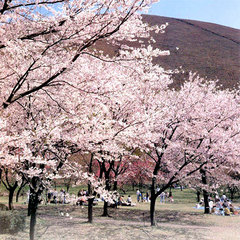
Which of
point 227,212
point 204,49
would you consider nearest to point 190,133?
point 227,212

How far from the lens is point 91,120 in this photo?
542 cm

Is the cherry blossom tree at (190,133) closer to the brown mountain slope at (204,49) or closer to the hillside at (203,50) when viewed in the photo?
the hillside at (203,50)

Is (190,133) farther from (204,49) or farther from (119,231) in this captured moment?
(204,49)

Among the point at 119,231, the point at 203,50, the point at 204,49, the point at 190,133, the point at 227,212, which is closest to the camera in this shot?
the point at 119,231

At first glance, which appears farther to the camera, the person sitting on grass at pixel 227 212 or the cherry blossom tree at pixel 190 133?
the person sitting on grass at pixel 227 212

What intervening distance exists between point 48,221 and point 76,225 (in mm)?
1823

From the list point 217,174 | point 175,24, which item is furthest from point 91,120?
point 175,24

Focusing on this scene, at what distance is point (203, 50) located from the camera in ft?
269

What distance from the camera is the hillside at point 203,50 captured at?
67.4 meters

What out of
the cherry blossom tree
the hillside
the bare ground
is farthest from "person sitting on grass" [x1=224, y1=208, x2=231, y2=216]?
the hillside

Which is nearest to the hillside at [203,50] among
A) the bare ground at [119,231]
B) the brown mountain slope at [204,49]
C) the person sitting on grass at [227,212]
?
the brown mountain slope at [204,49]

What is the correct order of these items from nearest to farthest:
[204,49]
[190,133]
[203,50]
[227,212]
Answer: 1. [190,133]
2. [227,212]
3. [203,50]
4. [204,49]

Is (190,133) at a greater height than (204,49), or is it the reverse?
(204,49)

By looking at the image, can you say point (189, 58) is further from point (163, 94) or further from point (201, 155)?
point (201, 155)
